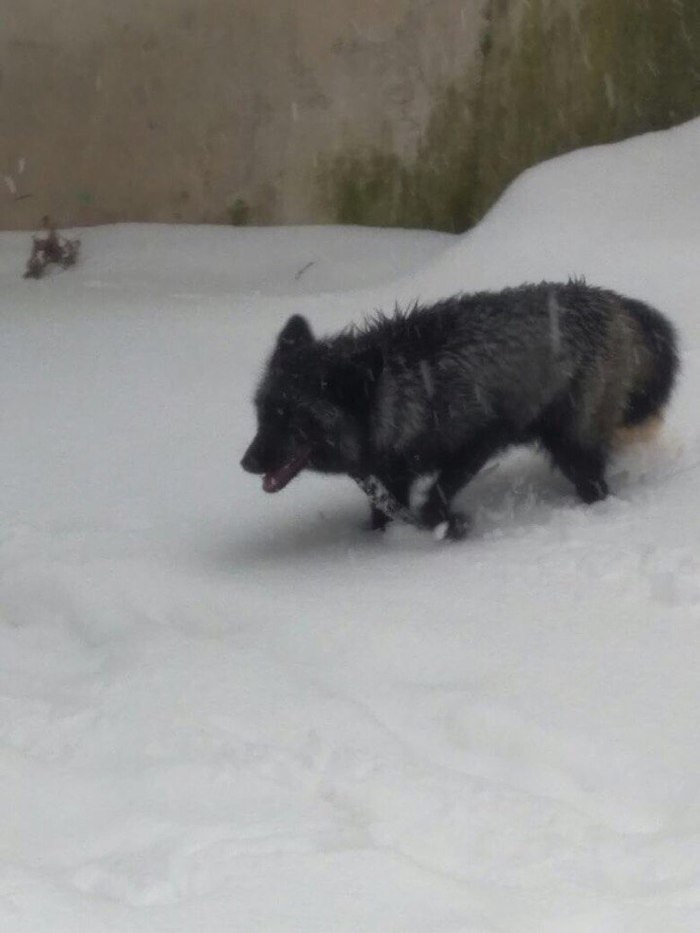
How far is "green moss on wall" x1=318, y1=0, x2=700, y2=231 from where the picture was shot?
26.8 feet

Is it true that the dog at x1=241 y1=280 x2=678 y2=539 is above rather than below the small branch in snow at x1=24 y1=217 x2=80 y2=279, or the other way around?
above

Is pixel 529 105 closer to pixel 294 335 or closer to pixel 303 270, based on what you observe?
pixel 303 270

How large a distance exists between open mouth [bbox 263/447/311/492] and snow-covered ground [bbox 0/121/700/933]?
0.29 meters

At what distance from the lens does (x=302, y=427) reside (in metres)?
4.89

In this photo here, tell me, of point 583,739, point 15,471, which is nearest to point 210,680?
point 583,739

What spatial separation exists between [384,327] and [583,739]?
2328 millimetres

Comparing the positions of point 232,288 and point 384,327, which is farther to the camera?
point 232,288

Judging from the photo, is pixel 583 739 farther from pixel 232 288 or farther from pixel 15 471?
pixel 232 288

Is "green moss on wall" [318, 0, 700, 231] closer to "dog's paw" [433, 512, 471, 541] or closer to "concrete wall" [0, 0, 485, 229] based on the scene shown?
"concrete wall" [0, 0, 485, 229]

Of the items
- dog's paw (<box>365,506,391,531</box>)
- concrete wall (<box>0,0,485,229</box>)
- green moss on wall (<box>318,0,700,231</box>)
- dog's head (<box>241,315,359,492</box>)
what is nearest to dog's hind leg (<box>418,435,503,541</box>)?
dog's paw (<box>365,506,391,531</box>)

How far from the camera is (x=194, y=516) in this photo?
5.39m

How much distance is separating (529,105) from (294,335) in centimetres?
433

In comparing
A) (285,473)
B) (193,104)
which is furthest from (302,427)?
(193,104)

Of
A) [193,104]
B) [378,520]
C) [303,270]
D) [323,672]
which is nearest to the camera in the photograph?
[323,672]
